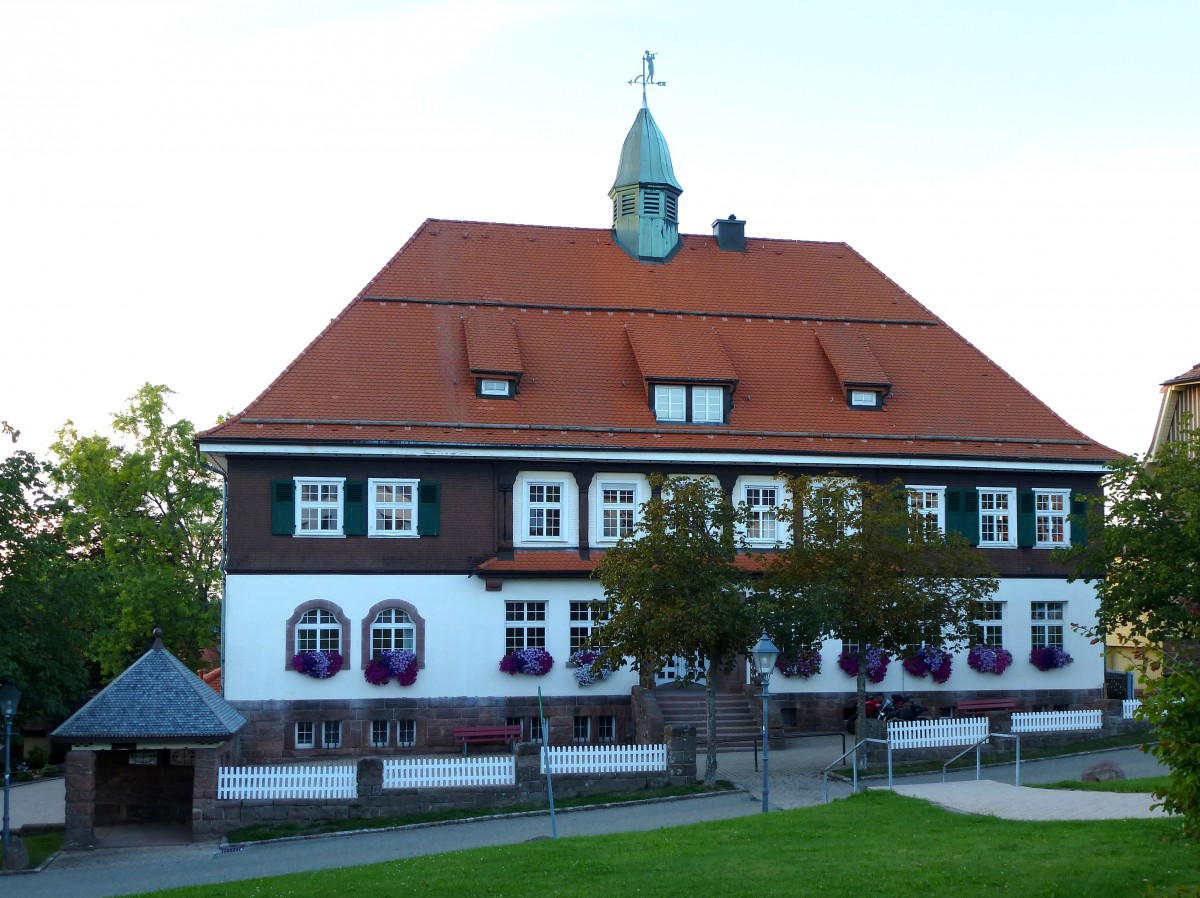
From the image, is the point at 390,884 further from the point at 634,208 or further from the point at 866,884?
the point at 634,208

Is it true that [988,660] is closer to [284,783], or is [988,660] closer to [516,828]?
[516,828]

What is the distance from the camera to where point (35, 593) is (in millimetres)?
28844

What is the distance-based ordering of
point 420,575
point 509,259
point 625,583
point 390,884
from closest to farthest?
point 390,884, point 625,583, point 420,575, point 509,259

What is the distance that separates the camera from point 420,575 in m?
35.4

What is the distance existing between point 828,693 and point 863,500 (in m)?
7.77

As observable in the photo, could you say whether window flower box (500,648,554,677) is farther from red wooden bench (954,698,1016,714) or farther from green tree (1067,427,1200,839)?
green tree (1067,427,1200,839)

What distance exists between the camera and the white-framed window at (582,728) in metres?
35.7

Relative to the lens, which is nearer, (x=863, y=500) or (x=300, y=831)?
(x=300, y=831)

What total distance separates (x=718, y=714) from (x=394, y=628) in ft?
26.8

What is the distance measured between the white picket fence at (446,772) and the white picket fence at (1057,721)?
1181 cm

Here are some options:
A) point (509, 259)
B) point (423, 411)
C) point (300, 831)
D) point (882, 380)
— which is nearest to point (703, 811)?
point (300, 831)

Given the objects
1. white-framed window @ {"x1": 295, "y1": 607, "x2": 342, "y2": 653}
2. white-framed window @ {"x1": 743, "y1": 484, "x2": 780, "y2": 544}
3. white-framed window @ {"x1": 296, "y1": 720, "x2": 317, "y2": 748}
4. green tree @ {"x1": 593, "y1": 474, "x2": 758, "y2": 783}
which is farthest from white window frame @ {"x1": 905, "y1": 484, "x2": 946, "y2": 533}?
white-framed window @ {"x1": 296, "y1": 720, "x2": 317, "y2": 748}

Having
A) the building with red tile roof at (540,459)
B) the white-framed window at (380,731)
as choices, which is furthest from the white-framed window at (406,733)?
the white-framed window at (380,731)

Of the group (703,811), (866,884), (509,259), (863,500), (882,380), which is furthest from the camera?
(509,259)
